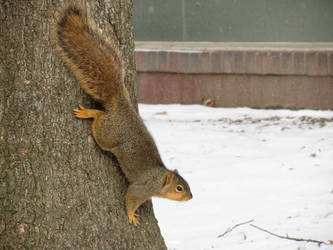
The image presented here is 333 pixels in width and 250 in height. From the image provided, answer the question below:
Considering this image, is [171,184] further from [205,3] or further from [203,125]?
[205,3]

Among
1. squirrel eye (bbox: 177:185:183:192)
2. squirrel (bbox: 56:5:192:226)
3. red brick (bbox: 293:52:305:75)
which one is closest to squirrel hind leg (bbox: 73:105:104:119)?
squirrel (bbox: 56:5:192:226)

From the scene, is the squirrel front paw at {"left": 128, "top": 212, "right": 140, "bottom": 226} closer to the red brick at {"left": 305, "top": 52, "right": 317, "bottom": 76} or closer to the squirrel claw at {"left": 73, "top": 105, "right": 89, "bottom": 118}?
the squirrel claw at {"left": 73, "top": 105, "right": 89, "bottom": 118}

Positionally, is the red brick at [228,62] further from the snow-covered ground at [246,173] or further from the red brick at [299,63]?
the red brick at [299,63]

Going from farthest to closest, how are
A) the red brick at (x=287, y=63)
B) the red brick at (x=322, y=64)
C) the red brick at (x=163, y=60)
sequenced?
1. the red brick at (x=163, y=60)
2. the red brick at (x=287, y=63)
3. the red brick at (x=322, y=64)

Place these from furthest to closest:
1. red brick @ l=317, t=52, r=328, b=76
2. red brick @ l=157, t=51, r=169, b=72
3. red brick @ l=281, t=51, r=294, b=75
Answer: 1. red brick @ l=157, t=51, r=169, b=72
2. red brick @ l=281, t=51, r=294, b=75
3. red brick @ l=317, t=52, r=328, b=76

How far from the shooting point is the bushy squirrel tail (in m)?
2.29

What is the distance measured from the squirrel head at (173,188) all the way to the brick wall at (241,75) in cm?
393

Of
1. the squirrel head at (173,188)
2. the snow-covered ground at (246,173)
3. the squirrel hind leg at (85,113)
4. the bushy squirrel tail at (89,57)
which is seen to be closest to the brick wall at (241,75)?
the snow-covered ground at (246,173)

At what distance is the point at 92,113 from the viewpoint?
242 cm

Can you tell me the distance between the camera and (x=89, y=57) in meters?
2.41

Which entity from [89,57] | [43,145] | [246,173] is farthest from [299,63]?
[43,145]

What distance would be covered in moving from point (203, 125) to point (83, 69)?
3940 mm

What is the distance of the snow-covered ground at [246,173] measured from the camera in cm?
349

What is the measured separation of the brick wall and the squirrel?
4152mm
